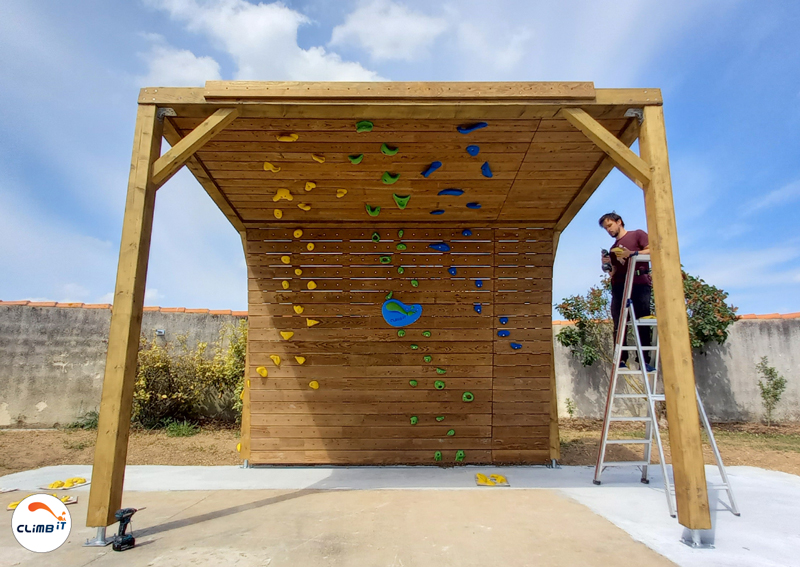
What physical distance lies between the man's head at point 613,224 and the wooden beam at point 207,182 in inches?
145

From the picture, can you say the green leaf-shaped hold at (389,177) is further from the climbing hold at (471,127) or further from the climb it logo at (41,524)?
the climb it logo at (41,524)

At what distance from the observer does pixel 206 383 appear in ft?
24.2

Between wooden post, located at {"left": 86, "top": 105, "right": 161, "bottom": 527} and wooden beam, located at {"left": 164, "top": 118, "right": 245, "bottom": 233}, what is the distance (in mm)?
219

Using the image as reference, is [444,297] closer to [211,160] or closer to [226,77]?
[211,160]

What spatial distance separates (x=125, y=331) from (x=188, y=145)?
125 cm

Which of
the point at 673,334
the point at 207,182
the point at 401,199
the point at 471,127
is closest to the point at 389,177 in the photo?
the point at 401,199

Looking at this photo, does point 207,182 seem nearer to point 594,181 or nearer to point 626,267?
point 594,181

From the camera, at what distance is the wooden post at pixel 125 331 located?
2602 millimetres

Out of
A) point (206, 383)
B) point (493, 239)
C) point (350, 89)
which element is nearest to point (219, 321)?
point (206, 383)

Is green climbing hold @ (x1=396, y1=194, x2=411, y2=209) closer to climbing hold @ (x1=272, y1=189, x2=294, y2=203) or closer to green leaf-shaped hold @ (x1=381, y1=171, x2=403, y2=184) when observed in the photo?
green leaf-shaped hold @ (x1=381, y1=171, x2=403, y2=184)

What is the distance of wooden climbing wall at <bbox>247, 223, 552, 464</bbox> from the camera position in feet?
16.4

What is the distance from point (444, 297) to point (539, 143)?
2.03m

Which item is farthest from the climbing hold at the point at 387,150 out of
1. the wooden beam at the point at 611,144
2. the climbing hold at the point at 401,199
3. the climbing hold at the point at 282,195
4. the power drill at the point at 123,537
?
the power drill at the point at 123,537

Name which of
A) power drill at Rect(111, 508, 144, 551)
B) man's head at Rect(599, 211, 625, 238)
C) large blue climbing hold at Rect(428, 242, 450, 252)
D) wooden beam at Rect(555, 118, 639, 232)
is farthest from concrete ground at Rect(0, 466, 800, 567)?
wooden beam at Rect(555, 118, 639, 232)
